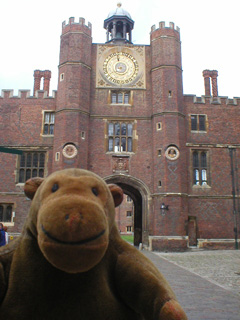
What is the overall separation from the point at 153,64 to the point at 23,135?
8.87 metres

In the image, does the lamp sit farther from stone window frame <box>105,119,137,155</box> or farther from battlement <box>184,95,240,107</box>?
battlement <box>184,95,240,107</box>

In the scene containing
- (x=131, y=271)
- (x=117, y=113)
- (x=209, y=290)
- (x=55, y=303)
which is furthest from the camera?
(x=117, y=113)

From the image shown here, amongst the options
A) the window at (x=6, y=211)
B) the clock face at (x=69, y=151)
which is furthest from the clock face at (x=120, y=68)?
the window at (x=6, y=211)

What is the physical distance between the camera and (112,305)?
1.77m

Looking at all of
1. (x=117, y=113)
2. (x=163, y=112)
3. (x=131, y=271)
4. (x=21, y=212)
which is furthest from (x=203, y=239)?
(x=131, y=271)

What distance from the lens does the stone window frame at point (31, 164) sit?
18266 mm

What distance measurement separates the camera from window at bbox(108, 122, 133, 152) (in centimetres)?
1825

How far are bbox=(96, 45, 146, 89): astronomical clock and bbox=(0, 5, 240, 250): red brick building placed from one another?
0.06m

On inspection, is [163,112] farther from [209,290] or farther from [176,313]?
[176,313]

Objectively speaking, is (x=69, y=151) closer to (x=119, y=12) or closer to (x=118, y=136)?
(x=118, y=136)

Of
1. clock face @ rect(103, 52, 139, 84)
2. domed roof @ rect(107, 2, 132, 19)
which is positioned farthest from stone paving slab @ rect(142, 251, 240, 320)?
domed roof @ rect(107, 2, 132, 19)

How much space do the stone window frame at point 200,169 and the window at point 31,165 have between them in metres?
8.82

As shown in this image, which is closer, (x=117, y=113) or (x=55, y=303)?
(x=55, y=303)

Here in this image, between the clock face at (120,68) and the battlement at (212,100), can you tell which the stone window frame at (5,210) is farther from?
the battlement at (212,100)
